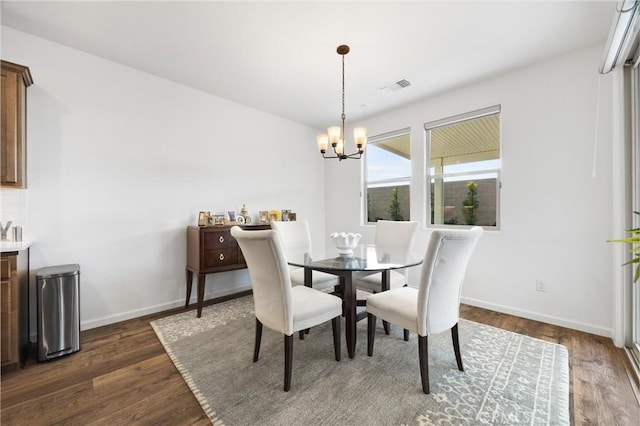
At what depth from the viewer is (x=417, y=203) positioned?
3668mm

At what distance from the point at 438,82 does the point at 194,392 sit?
3.71 m

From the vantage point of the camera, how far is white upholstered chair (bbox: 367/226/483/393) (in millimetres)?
1570

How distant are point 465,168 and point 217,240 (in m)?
3.13

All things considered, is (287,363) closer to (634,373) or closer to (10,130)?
(634,373)

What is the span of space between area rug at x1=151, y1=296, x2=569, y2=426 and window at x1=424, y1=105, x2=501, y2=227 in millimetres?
1419

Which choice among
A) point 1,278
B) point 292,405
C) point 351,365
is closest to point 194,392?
point 292,405

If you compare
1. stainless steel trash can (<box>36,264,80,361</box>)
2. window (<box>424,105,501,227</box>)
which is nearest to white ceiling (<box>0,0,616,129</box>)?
window (<box>424,105,501,227</box>)

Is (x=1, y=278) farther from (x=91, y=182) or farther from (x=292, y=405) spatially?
(x=292, y=405)

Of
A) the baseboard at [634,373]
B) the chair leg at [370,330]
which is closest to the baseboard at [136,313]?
the chair leg at [370,330]

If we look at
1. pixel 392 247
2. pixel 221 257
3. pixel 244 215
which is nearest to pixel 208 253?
pixel 221 257

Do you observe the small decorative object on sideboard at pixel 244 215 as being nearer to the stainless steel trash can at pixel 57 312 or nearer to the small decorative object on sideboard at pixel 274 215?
the small decorative object on sideboard at pixel 274 215

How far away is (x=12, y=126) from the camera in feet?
6.46

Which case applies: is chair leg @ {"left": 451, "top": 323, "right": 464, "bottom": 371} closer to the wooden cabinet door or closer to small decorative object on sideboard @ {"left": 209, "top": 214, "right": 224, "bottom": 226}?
small decorative object on sideboard @ {"left": 209, "top": 214, "right": 224, "bottom": 226}

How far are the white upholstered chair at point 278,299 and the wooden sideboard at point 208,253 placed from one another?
1.25 metres
